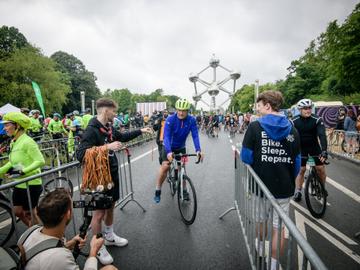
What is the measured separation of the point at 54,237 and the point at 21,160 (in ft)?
7.35

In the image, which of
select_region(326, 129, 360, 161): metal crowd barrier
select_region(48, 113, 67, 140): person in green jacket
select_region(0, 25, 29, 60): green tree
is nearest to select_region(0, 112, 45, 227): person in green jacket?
select_region(48, 113, 67, 140): person in green jacket

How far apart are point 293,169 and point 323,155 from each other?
2.19 meters

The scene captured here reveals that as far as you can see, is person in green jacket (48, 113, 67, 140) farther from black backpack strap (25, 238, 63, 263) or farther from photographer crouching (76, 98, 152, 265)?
black backpack strap (25, 238, 63, 263)

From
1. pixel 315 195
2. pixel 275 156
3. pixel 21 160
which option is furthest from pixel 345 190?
pixel 21 160

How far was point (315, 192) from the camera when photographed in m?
4.93

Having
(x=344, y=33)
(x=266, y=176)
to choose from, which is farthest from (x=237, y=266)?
(x=344, y=33)

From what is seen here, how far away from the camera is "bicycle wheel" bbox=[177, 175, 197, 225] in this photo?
4.29m

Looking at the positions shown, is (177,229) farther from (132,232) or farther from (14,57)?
(14,57)

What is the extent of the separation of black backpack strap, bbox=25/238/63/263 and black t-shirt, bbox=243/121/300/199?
2094mm

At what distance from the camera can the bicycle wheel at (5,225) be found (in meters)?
3.69

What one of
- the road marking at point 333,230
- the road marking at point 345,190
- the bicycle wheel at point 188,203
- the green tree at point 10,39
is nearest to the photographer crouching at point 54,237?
the bicycle wheel at point 188,203

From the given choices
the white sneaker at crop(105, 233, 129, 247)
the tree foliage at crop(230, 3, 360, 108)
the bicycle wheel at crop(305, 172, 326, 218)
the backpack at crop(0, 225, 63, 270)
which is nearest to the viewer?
the backpack at crop(0, 225, 63, 270)

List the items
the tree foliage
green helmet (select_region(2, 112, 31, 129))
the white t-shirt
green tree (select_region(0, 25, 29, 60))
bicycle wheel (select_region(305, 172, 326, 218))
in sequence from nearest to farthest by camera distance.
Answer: the white t-shirt → green helmet (select_region(2, 112, 31, 129)) → bicycle wheel (select_region(305, 172, 326, 218)) → the tree foliage → green tree (select_region(0, 25, 29, 60))

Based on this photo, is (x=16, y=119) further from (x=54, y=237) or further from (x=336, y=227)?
(x=336, y=227)
